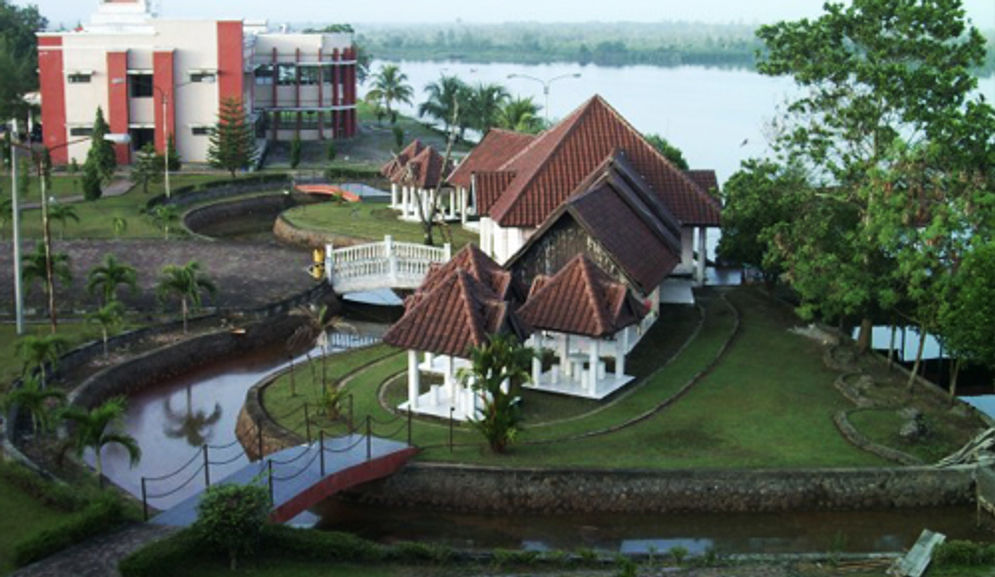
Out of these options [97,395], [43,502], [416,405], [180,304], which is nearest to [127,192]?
[180,304]

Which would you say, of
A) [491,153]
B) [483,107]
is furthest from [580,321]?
[483,107]

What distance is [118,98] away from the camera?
64.2 meters

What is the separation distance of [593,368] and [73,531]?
12815mm

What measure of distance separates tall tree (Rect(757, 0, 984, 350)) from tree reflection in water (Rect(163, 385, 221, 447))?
48.5 feet

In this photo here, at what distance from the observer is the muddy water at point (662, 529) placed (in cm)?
2328

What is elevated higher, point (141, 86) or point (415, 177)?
point (141, 86)

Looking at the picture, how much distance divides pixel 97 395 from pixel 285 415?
16.3ft

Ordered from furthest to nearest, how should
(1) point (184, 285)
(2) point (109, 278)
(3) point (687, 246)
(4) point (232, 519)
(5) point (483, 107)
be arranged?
(5) point (483, 107)
(3) point (687, 246)
(1) point (184, 285)
(2) point (109, 278)
(4) point (232, 519)

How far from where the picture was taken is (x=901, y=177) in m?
30.2

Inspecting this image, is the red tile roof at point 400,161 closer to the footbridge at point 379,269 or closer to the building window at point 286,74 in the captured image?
the footbridge at point 379,269

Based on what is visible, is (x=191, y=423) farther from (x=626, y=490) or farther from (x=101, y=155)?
(x=101, y=155)

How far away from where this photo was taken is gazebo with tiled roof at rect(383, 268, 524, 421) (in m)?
26.2

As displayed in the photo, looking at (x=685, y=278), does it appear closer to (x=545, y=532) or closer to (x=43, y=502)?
(x=545, y=532)

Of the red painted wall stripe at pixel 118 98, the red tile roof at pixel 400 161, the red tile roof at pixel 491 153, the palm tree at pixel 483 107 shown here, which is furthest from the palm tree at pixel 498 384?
the palm tree at pixel 483 107
